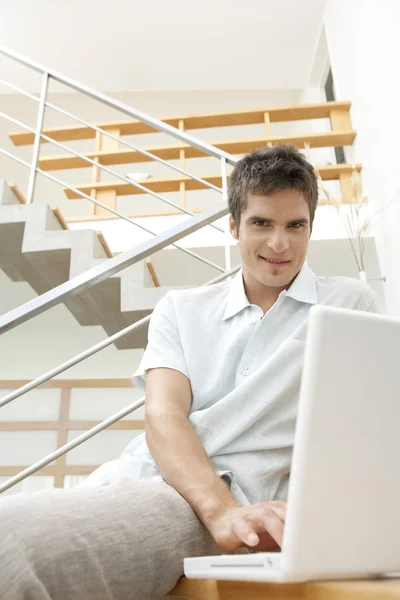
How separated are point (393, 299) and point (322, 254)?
63cm

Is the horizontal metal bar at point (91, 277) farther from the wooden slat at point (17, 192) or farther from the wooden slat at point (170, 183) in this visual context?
the wooden slat at point (170, 183)

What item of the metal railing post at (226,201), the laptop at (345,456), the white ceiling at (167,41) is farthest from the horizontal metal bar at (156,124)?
the white ceiling at (167,41)

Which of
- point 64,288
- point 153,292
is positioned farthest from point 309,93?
point 64,288

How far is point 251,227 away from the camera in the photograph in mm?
1056

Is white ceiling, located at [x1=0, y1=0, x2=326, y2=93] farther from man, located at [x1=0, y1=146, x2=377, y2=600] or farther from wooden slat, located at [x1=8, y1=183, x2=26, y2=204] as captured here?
man, located at [x1=0, y1=146, x2=377, y2=600]

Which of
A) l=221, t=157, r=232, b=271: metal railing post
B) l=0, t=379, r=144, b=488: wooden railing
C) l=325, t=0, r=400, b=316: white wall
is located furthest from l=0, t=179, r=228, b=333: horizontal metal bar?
l=0, t=379, r=144, b=488: wooden railing

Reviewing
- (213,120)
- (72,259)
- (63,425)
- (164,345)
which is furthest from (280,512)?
(63,425)

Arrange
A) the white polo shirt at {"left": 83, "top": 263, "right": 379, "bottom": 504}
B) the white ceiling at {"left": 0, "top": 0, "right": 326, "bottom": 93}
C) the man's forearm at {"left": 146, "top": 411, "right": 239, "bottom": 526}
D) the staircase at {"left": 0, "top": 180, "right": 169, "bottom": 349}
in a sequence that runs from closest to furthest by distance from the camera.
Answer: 1. the man's forearm at {"left": 146, "top": 411, "right": 239, "bottom": 526}
2. the white polo shirt at {"left": 83, "top": 263, "right": 379, "bottom": 504}
3. the staircase at {"left": 0, "top": 180, "right": 169, "bottom": 349}
4. the white ceiling at {"left": 0, "top": 0, "right": 326, "bottom": 93}

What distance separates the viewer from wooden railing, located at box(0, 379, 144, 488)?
4188 mm

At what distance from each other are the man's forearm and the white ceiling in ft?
14.1

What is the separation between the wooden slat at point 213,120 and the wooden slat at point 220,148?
0.22m

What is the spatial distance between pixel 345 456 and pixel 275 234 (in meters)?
0.65

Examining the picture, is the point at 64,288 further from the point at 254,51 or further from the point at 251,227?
the point at 254,51

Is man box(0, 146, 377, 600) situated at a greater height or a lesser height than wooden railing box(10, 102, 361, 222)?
lesser
